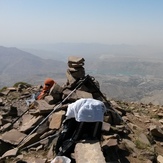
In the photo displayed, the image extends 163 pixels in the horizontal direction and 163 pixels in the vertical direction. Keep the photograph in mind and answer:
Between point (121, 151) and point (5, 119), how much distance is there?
5.69m

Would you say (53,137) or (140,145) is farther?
(140,145)

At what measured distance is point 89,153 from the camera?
21.2 ft

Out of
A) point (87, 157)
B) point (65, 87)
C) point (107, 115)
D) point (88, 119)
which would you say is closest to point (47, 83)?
point (65, 87)

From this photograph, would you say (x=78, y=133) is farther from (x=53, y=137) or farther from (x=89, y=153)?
(x=53, y=137)

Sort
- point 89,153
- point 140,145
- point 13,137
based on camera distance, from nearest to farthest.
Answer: point 89,153, point 140,145, point 13,137

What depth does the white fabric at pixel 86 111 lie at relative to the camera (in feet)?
24.2

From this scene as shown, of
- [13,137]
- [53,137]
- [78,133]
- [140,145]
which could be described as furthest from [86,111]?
[13,137]

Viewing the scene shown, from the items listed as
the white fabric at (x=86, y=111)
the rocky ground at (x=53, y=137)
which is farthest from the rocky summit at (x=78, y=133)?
the white fabric at (x=86, y=111)

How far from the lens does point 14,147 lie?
9180 mm

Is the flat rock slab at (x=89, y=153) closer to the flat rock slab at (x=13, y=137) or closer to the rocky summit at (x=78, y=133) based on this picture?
the rocky summit at (x=78, y=133)

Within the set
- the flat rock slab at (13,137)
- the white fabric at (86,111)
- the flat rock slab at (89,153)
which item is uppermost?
the white fabric at (86,111)

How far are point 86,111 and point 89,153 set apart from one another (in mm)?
1335

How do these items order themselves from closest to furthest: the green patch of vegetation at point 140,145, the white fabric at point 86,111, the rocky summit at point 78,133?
the rocky summit at point 78,133
the white fabric at point 86,111
the green patch of vegetation at point 140,145

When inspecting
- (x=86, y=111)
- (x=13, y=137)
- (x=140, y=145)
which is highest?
(x=86, y=111)
